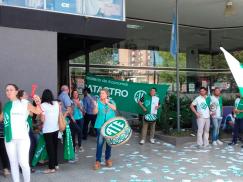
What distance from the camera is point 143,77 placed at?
17.2 meters

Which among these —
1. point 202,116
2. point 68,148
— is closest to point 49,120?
point 68,148

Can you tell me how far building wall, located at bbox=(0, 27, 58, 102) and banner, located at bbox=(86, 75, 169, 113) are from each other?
4174mm

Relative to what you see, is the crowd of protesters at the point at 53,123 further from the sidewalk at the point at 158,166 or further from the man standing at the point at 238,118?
the sidewalk at the point at 158,166

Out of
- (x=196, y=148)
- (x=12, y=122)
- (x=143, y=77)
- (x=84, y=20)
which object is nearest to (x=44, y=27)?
(x=84, y=20)

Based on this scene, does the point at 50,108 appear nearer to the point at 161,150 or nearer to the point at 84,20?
the point at 84,20

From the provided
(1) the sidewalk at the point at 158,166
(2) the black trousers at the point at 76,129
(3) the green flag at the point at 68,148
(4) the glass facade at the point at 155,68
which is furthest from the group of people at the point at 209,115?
(4) the glass facade at the point at 155,68

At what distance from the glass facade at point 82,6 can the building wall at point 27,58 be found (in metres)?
0.60

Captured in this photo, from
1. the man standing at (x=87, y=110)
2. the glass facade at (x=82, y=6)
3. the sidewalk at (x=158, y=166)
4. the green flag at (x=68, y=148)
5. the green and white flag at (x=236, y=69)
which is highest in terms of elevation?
the glass facade at (x=82, y=6)

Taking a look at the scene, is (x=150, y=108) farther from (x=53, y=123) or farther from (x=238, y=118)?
(x=53, y=123)

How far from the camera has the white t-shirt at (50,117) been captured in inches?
272

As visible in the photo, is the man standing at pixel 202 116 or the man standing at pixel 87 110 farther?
the man standing at pixel 87 110

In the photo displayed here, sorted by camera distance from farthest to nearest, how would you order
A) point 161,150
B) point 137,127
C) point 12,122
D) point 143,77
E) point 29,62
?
1. point 143,77
2. point 137,127
3. point 161,150
4. point 29,62
5. point 12,122

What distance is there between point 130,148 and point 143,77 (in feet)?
25.4

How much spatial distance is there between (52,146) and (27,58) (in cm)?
203
